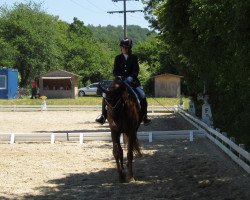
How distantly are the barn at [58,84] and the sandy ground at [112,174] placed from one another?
36.8 metres

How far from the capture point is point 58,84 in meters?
54.0

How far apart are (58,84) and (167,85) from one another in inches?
496

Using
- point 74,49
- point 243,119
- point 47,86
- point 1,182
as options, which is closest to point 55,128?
point 243,119

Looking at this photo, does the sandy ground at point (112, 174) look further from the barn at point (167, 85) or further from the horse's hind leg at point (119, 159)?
the barn at point (167, 85)

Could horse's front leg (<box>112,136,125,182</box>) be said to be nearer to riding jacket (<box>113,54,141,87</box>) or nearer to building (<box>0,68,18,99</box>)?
riding jacket (<box>113,54,141,87</box>)

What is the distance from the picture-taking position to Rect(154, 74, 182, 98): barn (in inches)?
2144

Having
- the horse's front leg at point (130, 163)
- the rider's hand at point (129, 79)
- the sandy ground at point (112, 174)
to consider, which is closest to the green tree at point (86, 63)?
the sandy ground at point (112, 174)

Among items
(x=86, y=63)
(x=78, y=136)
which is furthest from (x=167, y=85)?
(x=78, y=136)

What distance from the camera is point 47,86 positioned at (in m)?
53.7

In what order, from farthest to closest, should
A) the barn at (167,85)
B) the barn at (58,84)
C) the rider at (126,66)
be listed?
the barn at (167,85) → the barn at (58,84) → the rider at (126,66)

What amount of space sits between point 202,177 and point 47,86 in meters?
45.1

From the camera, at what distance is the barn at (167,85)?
54.5 m

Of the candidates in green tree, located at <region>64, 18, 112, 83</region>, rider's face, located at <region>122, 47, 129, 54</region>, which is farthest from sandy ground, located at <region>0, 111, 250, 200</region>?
green tree, located at <region>64, 18, 112, 83</region>

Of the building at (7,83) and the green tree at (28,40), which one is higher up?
the green tree at (28,40)
